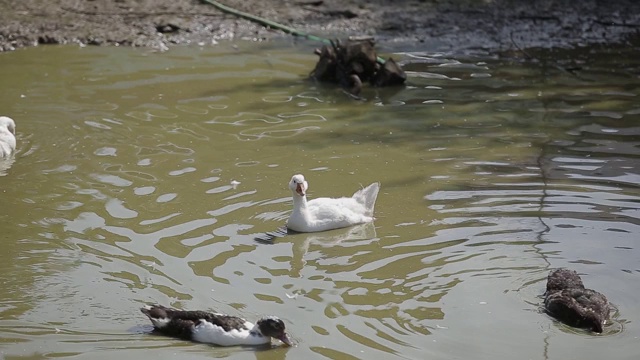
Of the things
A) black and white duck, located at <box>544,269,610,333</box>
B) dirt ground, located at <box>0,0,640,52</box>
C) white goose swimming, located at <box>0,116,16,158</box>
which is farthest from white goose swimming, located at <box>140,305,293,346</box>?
dirt ground, located at <box>0,0,640,52</box>

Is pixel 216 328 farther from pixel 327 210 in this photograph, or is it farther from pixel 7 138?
pixel 7 138

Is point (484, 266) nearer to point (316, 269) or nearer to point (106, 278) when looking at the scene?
point (316, 269)

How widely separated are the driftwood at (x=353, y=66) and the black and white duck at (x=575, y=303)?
6375 millimetres

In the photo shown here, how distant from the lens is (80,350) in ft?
23.1

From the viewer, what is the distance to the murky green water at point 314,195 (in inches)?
294

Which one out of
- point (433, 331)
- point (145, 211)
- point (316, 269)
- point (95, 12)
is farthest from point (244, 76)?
point (433, 331)

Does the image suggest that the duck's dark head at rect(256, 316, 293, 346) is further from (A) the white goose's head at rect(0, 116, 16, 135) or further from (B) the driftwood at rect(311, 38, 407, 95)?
(B) the driftwood at rect(311, 38, 407, 95)

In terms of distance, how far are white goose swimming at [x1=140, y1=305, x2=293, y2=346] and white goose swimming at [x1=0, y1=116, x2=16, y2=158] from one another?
451 cm

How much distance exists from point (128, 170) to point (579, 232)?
4.26 m

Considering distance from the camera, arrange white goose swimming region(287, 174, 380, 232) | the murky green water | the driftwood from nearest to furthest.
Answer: the murky green water
white goose swimming region(287, 174, 380, 232)
the driftwood

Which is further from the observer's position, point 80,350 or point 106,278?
point 106,278

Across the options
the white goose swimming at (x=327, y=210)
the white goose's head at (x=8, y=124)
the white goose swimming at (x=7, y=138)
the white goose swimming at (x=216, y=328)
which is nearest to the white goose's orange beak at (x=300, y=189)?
→ the white goose swimming at (x=327, y=210)

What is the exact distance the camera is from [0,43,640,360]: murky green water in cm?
746

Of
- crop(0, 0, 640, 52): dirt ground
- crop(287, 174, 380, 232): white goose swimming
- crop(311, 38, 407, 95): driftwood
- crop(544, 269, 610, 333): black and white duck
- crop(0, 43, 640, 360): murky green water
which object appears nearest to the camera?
crop(544, 269, 610, 333): black and white duck
